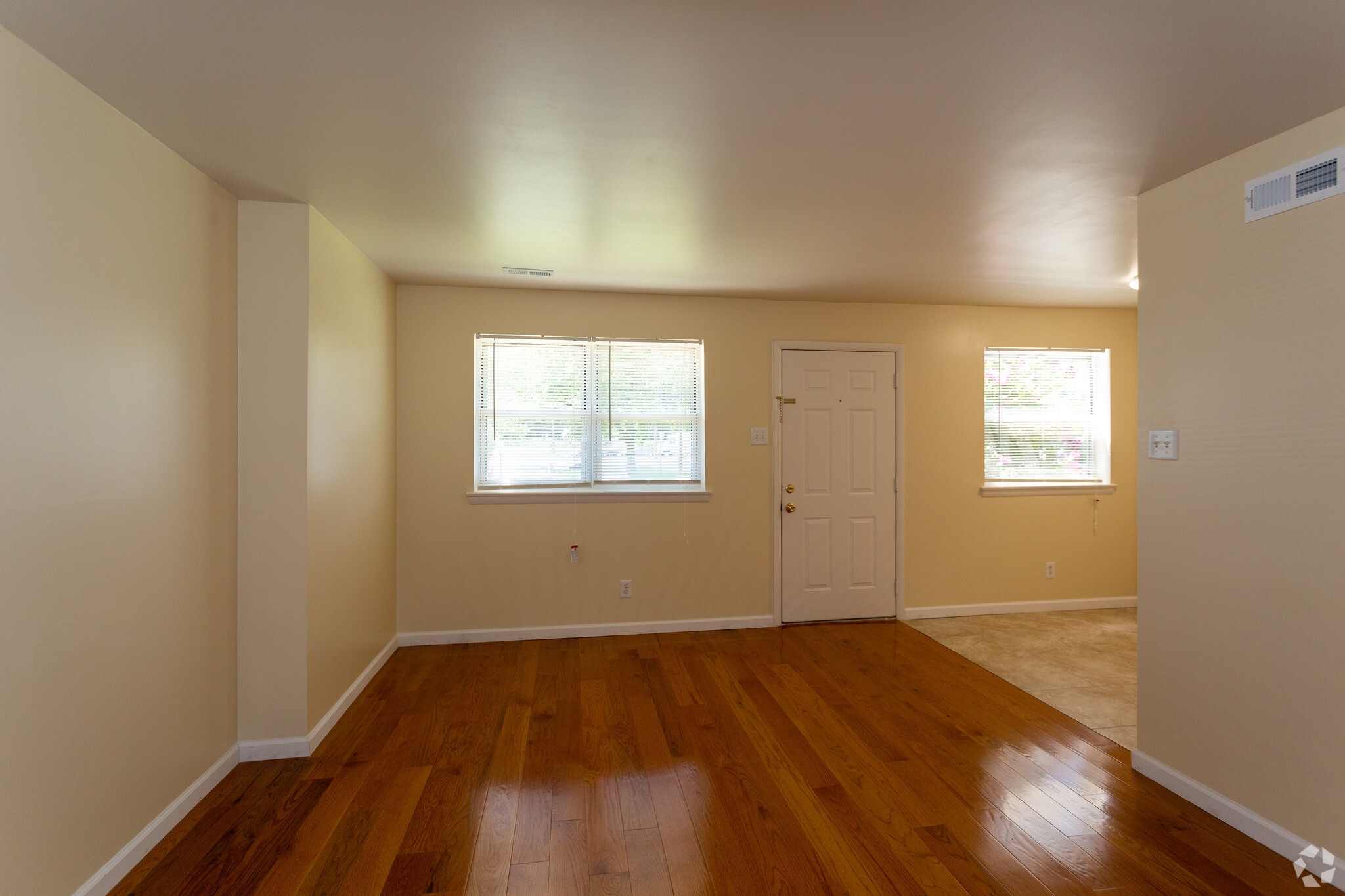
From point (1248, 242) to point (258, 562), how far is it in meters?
3.97

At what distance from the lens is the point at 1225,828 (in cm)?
226

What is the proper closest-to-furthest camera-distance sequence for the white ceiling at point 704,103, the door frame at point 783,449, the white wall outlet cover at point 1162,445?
the white ceiling at point 704,103, the white wall outlet cover at point 1162,445, the door frame at point 783,449

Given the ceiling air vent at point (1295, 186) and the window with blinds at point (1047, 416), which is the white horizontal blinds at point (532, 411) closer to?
the window with blinds at point (1047, 416)

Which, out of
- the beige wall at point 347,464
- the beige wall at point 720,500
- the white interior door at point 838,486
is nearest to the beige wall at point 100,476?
the beige wall at point 347,464

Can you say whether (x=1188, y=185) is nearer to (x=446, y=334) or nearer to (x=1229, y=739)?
(x=1229, y=739)

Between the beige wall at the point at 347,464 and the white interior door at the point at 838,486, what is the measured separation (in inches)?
105

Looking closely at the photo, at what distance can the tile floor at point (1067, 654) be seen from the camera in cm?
329

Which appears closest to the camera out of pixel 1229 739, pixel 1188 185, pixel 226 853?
pixel 226 853

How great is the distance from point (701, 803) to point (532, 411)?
277 centimetres

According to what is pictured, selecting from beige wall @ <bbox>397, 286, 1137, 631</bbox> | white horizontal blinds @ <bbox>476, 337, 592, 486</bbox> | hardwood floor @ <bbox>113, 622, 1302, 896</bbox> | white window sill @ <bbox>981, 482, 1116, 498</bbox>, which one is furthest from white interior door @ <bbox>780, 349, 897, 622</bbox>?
white horizontal blinds @ <bbox>476, 337, 592, 486</bbox>

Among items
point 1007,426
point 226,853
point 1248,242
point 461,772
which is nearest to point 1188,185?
point 1248,242

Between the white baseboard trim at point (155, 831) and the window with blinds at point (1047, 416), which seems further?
the window with blinds at point (1047, 416)

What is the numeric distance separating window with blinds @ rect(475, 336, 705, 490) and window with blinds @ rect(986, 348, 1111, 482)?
235cm

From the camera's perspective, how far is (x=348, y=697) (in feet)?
10.9
